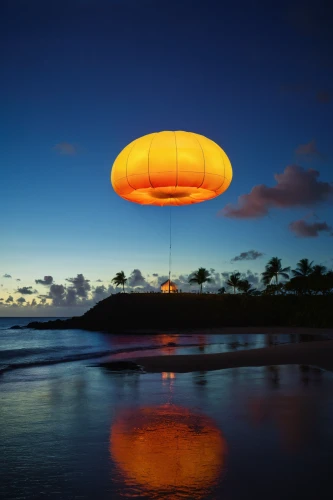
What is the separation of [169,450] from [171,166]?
618 centimetres

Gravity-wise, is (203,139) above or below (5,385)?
above

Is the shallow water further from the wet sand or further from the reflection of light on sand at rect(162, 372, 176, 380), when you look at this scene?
the reflection of light on sand at rect(162, 372, 176, 380)

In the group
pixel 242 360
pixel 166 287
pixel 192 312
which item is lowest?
pixel 242 360

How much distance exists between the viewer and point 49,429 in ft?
21.5

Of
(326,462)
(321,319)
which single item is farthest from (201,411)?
(321,319)

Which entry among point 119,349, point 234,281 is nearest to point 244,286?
point 234,281

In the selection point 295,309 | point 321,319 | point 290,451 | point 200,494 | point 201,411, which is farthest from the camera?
point 295,309

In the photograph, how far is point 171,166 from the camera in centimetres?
986

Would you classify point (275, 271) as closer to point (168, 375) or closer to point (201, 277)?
point (201, 277)

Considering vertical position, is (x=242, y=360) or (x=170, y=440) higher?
(x=242, y=360)

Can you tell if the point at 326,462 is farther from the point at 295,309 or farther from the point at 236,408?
the point at 295,309

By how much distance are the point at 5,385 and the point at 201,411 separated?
21.1 ft

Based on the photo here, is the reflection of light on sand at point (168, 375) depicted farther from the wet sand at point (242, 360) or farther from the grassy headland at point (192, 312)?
the grassy headland at point (192, 312)

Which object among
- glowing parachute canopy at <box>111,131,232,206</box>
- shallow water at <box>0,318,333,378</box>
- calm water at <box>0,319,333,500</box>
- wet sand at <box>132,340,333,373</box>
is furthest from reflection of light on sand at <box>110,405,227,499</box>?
shallow water at <box>0,318,333,378</box>
